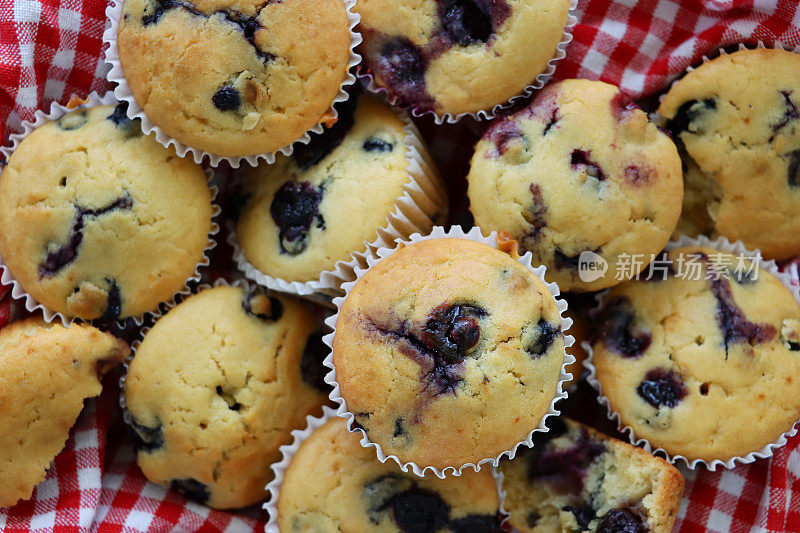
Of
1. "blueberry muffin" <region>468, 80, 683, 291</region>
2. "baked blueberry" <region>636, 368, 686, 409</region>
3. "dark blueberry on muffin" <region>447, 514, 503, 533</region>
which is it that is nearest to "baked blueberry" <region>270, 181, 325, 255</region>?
"blueberry muffin" <region>468, 80, 683, 291</region>

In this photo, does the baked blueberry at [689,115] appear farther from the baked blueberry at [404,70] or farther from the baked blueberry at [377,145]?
the baked blueberry at [377,145]

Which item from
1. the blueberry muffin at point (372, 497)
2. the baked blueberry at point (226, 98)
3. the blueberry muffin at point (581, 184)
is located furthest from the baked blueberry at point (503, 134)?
the blueberry muffin at point (372, 497)

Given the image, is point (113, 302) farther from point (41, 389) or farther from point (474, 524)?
point (474, 524)

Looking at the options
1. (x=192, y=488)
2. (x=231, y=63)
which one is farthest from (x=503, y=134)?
(x=192, y=488)

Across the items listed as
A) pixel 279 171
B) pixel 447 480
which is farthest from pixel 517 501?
pixel 279 171

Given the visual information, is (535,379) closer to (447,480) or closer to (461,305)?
(461,305)

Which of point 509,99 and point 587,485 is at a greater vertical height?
point 509,99
